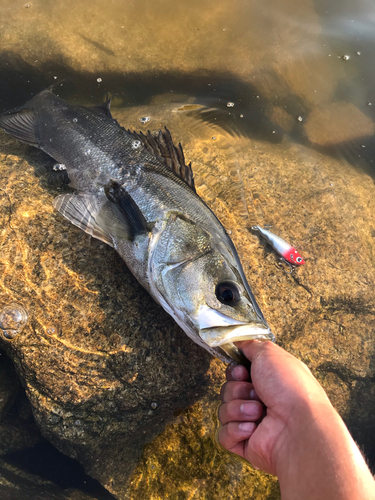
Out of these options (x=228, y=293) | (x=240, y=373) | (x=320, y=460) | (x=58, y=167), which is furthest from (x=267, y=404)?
(x=58, y=167)

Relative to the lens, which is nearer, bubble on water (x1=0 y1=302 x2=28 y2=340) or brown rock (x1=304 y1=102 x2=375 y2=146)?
bubble on water (x1=0 y1=302 x2=28 y2=340)

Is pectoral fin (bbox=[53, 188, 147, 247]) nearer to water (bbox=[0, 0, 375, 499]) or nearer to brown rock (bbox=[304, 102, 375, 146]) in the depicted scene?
water (bbox=[0, 0, 375, 499])

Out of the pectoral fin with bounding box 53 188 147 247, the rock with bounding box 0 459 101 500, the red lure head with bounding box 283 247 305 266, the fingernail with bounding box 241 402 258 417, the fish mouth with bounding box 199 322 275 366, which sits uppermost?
the pectoral fin with bounding box 53 188 147 247

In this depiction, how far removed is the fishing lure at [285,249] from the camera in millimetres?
3332

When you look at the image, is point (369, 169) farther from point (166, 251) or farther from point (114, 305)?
point (114, 305)

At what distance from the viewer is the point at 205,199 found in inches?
144

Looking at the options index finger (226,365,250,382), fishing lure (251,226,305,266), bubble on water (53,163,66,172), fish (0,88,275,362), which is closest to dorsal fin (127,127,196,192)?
fish (0,88,275,362)

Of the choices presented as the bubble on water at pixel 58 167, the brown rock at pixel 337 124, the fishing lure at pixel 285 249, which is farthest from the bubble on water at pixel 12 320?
the brown rock at pixel 337 124

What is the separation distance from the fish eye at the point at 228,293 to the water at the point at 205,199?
2.82 feet

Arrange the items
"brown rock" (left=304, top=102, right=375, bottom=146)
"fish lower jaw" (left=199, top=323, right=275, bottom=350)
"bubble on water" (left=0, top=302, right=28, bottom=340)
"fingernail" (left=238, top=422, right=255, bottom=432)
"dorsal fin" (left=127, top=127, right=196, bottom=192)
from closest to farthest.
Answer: "fish lower jaw" (left=199, top=323, right=275, bottom=350) → "fingernail" (left=238, top=422, right=255, bottom=432) → "bubble on water" (left=0, top=302, right=28, bottom=340) → "dorsal fin" (left=127, top=127, right=196, bottom=192) → "brown rock" (left=304, top=102, right=375, bottom=146)

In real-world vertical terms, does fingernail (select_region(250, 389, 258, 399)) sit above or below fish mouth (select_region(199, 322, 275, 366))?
below

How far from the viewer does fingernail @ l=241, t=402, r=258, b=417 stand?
2.05 m

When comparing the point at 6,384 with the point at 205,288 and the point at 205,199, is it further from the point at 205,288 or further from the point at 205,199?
the point at 205,199

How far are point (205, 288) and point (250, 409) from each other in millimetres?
873
